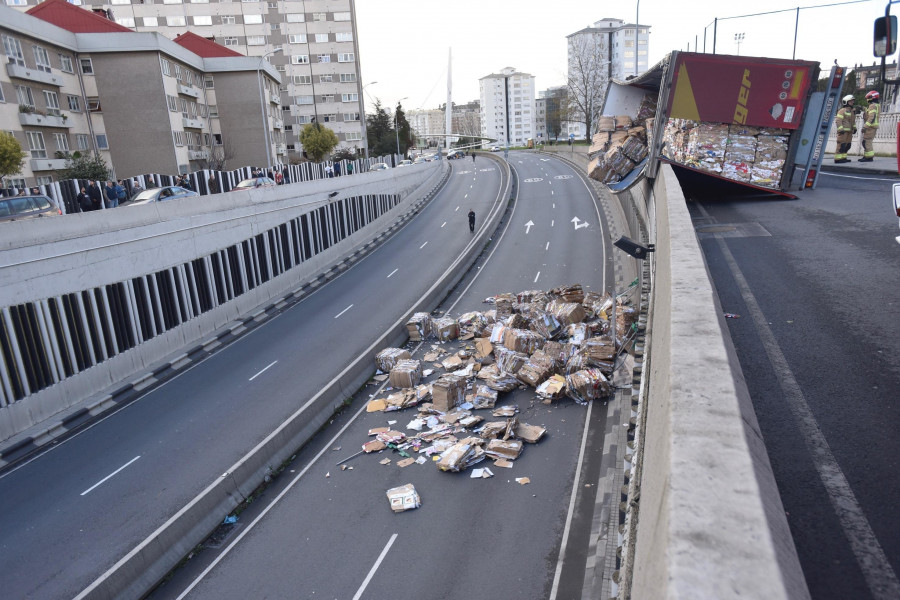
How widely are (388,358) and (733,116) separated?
11842 mm

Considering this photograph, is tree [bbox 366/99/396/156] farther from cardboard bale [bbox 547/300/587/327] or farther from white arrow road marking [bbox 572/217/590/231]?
cardboard bale [bbox 547/300/587/327]

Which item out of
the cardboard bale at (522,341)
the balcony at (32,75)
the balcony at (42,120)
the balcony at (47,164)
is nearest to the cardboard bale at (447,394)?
the cardboard bale at (522,341)

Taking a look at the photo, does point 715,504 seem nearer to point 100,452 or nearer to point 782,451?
point 782,451

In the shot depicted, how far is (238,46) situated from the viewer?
75.2m

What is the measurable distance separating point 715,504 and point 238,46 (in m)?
85.8

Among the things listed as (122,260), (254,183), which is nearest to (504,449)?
(122,260)

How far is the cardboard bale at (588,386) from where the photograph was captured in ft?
49.1

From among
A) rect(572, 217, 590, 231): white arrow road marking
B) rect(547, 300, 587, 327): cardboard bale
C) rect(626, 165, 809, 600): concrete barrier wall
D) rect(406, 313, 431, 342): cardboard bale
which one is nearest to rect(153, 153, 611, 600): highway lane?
rect(547, 300, 587, 327): cardboard bale

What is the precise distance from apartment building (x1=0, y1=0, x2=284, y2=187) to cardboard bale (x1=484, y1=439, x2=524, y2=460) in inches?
1365

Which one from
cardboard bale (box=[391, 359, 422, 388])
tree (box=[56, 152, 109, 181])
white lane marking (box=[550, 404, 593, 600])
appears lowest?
white lane marking (box=[550, 404, 593, 600])

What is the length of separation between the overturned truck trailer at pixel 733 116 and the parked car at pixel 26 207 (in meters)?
18.0

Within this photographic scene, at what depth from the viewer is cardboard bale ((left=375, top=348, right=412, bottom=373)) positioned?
17938 millimetres

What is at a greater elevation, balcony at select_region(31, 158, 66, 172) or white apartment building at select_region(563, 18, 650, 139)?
white apartment building at select_region(563, 18, 650, 139)

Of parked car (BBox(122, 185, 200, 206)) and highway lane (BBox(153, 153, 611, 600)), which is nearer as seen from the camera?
highway lane (BBox(153, 153, 611, 600))
